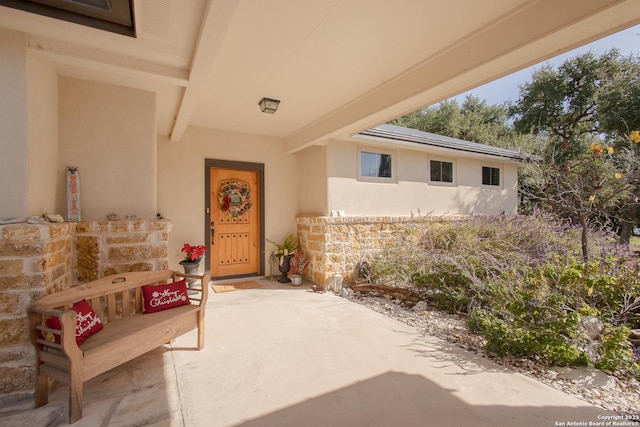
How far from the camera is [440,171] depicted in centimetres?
712

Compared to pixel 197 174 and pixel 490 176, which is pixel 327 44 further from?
pixel 490 176

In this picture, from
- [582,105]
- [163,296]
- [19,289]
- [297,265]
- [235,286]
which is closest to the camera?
[19,289]

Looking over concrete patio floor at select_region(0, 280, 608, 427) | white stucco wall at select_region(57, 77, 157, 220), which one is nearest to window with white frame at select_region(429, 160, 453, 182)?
concrete patio floor at select_region(0, 280, 608, 427)

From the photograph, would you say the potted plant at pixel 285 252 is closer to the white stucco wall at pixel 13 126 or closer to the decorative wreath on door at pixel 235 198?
the decorative wreath on door at pixel 235 198

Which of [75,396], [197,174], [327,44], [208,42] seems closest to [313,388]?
[75,396]

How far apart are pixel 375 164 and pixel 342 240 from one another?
1.81 meters

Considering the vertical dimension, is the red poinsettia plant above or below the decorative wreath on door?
below

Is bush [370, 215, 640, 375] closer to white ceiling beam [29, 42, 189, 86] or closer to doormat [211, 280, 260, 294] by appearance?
doormat [211, 280, 260, 294]

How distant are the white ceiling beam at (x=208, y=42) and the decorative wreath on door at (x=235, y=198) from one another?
2.21 m

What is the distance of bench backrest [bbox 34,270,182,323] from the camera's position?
2246mm

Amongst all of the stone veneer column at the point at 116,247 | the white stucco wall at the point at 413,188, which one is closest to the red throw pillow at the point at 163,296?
the stone veneer column at the point at 116,247

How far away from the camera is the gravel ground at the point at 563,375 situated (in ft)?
7.13

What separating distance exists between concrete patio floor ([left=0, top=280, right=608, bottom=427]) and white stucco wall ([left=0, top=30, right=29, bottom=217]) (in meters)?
1.55

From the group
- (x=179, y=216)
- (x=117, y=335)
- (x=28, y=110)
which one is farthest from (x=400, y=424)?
(x=179, y=216)
